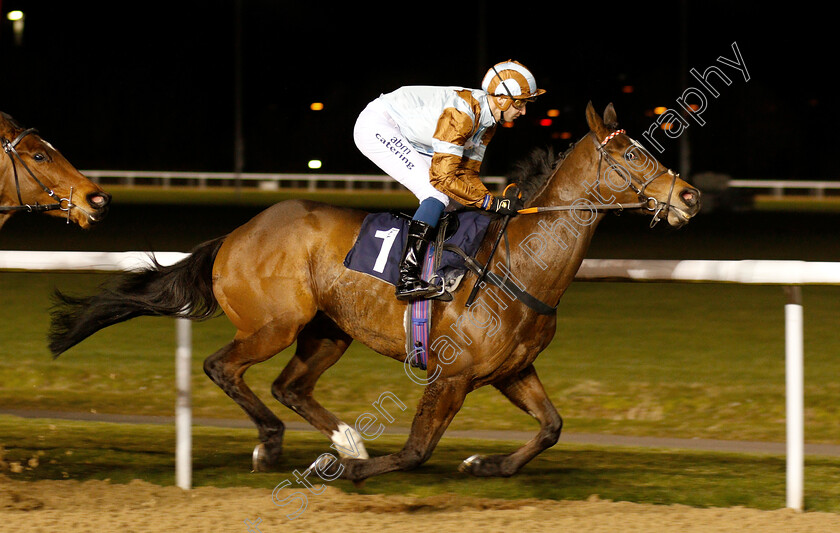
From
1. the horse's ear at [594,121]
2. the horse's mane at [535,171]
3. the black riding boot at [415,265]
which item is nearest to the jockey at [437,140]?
the black riding boot at [415,265]

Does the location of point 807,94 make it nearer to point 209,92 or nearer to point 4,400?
point 209,92

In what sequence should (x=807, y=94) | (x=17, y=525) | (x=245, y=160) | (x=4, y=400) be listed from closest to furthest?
(x=17, y=525) → (x=4, y=400) → (x=807, y=94) → (x=245, y=160)

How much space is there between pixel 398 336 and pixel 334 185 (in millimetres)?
30194

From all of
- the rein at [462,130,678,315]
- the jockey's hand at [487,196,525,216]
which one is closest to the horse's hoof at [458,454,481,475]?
the rein at [462,130,678,315]

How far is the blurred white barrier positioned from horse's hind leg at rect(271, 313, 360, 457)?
0.47 m

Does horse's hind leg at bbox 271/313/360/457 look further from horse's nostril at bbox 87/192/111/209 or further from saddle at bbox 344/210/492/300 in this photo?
horse's nostril at bbox 87/192/111/209

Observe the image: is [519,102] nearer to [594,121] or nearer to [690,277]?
[594,121]

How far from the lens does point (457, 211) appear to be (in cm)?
439

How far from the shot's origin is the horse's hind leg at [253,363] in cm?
446

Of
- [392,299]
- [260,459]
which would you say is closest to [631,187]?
[392,299]

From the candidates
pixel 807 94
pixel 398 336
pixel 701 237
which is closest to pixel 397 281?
pixel 398 336

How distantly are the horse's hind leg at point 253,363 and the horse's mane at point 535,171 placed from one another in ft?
3.59

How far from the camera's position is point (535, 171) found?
14.4 feet

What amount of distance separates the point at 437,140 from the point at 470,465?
4.45 feet
